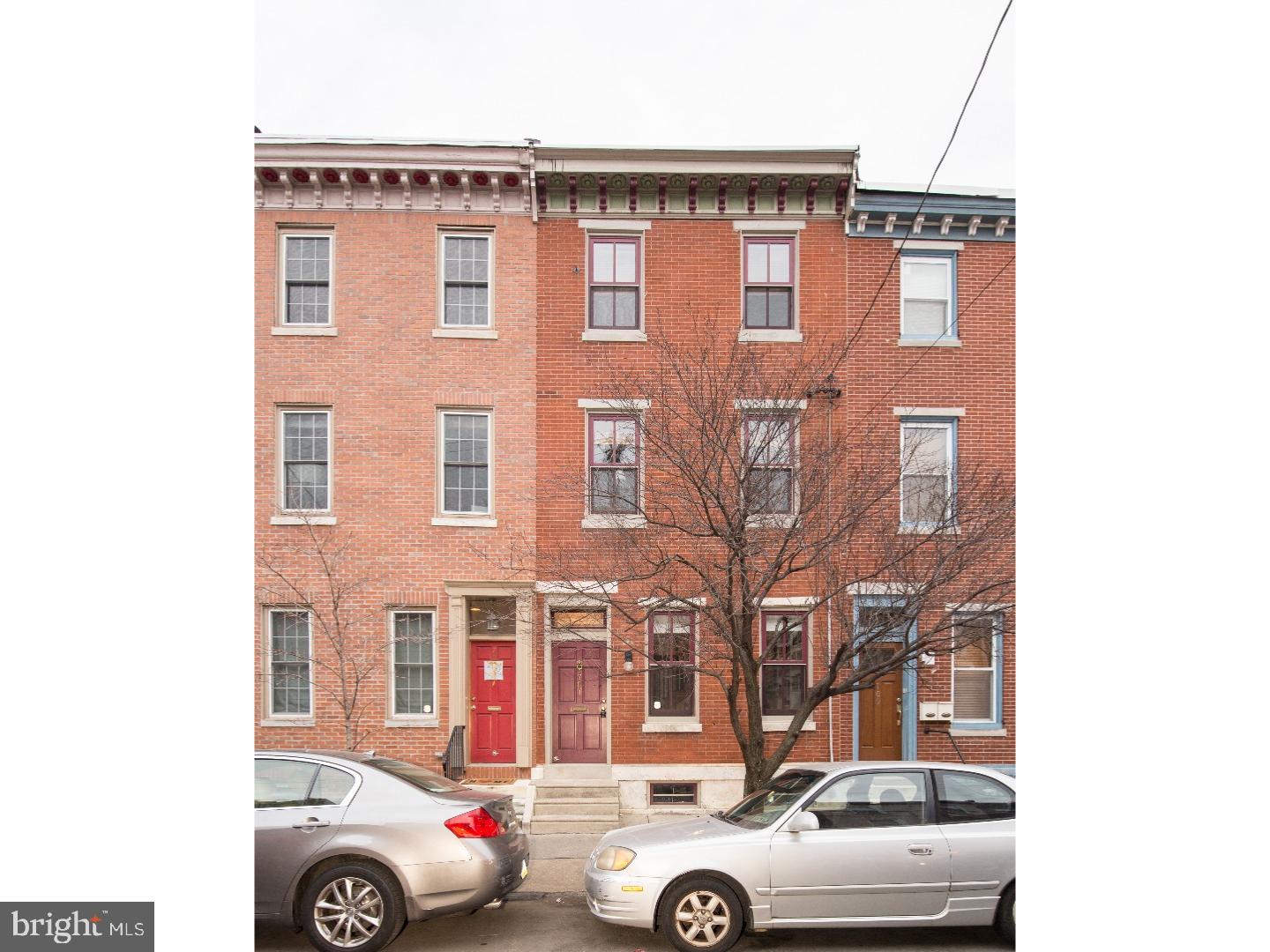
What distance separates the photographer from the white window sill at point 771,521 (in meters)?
7.23

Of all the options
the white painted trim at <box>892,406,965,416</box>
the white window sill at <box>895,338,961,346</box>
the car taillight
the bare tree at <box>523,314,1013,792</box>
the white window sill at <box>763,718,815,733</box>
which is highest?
the white window sill at <box>895,338,961,346</box>

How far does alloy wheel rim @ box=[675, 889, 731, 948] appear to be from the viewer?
18.0ft

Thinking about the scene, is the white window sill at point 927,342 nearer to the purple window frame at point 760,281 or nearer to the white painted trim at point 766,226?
the purple window frame at point 760,281

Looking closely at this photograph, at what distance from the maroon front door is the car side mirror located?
5206 mm

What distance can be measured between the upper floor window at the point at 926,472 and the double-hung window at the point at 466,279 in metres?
6.22

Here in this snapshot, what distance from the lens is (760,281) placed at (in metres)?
11.0

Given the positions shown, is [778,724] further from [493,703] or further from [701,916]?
[701,916]

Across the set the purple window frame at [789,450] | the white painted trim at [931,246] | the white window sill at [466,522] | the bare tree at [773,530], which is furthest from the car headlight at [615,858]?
the white painted trim at [931,246]

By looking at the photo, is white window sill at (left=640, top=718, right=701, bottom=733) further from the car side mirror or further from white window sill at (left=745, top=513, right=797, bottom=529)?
the car side mirror

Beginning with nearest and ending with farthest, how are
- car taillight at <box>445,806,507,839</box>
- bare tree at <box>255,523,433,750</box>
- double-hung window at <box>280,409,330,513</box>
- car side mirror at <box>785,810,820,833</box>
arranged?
1. car side mirror at <box>785,810,820,833</box>
2. car taillight at <box>445,806,507,839</box>
3. bare tree at <box>255,523,433,750</box>
4. double-hung window at <box>280,409,330,513</box>

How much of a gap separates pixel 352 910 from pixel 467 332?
7.49 m

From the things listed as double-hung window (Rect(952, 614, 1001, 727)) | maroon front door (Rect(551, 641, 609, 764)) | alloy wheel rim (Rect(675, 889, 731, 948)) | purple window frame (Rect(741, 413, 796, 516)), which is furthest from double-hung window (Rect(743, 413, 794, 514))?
double-hung window (Rect(952, 614, 1001, 727))

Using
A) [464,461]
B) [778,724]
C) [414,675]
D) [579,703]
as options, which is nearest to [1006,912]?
[778,724]
